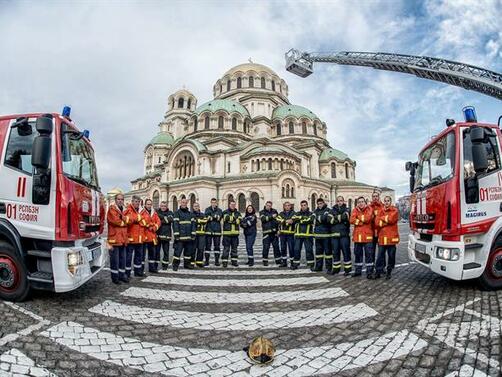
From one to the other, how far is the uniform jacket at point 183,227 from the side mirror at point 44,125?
3.99 m

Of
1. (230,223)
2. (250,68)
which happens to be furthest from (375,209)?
(250,68)

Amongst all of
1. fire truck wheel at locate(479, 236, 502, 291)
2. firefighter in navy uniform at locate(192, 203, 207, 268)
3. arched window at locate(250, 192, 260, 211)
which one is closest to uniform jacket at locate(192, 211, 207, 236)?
firefighter in navy uniform at locate(192, 203, 207, 268)

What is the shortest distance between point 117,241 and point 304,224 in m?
4.76

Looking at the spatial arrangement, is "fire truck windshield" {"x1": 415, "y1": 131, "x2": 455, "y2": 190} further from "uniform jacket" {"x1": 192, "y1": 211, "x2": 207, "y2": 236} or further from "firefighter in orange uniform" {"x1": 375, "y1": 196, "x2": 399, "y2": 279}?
"uniform jacket" {"x1": 192, "y1": 211, "x2": 207, "y2": 236}

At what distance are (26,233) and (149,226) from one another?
2.75m

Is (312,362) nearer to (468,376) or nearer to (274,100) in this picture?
(468,376)

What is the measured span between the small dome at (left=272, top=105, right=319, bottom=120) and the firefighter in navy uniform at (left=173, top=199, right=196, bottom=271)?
3749 cm

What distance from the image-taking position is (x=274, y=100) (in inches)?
1791

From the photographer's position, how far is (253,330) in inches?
130

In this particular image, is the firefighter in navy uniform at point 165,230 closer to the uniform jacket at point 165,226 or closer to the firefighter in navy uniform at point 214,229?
the uniform jacket at point 165,226

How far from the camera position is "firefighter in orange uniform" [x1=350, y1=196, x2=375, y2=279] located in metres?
6.23

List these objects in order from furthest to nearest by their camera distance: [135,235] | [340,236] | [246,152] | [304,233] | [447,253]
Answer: [246,152], [304,233], [340,236], [135,235], [447,253]

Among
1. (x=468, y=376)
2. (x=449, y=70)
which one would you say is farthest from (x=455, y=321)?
(x=449, y=70)

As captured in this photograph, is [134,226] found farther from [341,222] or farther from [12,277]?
[341,222]
